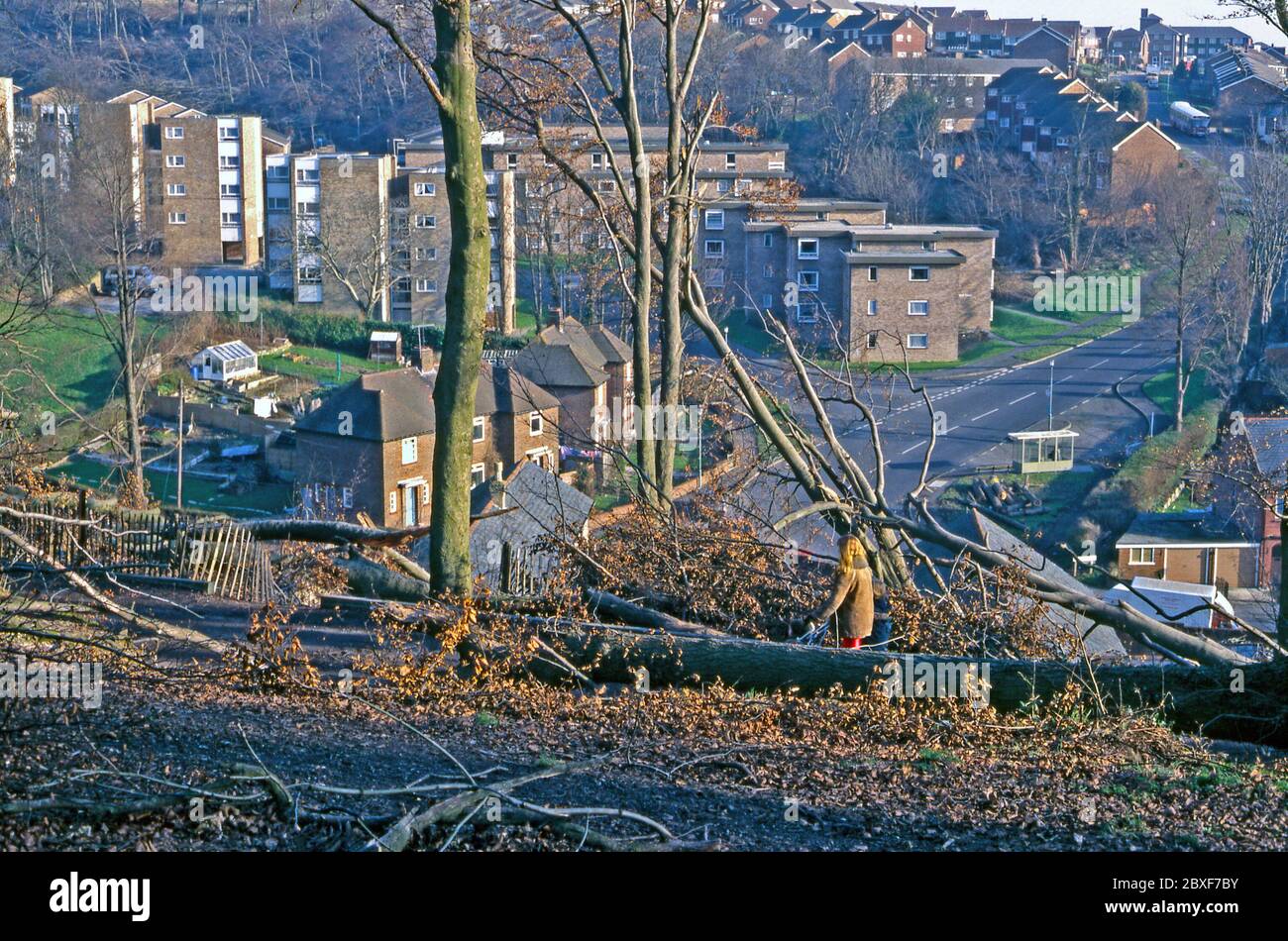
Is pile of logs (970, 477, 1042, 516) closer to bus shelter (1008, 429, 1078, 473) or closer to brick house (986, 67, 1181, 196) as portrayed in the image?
bus shelter (1008, 429, 1078, 473)

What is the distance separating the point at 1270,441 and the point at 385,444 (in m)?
17.4

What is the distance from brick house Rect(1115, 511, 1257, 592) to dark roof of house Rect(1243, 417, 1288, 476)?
2.46 meters

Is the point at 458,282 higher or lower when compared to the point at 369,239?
lower

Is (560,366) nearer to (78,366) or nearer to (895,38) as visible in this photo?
(78,366)

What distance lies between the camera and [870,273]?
1587 inches

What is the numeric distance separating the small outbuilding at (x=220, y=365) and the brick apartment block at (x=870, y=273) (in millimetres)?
13341

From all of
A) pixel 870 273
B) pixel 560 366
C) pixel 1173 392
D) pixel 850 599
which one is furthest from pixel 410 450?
pixel 850 599

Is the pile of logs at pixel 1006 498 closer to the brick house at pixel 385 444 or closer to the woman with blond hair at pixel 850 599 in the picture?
the brick house at pixel 385 444

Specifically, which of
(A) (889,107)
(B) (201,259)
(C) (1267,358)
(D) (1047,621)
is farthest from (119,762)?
(A) (889,107)

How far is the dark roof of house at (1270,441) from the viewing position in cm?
2008

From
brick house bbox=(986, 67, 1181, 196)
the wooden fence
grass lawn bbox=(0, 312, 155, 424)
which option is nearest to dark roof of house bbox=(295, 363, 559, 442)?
grass lawn bbox=(0, 312, 155, 424)

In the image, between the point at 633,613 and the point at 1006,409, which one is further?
the point at 1006,409

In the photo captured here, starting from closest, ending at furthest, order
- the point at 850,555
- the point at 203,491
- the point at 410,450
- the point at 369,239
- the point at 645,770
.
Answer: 1. the point at 645,770
2. the point at 850,555
3. the point at 410,450
4. the point at 203,491
5. the point at 369,239

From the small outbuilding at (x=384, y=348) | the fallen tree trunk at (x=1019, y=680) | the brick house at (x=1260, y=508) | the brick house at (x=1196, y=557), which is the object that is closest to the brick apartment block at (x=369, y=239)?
the small outbuilding at (x=384, y=348)
